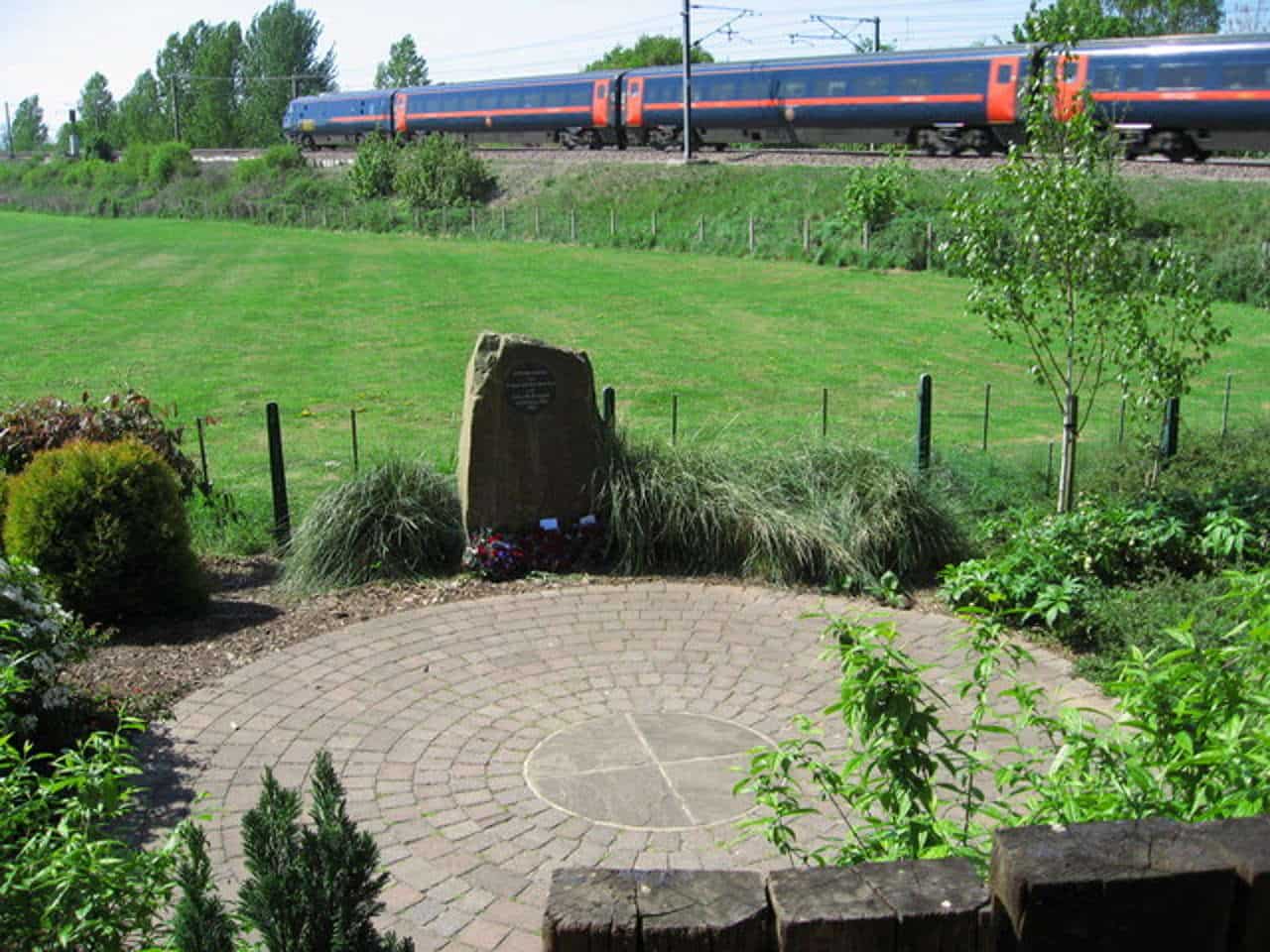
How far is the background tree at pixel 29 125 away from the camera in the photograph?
15400 centimetres

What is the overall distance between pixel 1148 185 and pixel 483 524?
25231 millimetres

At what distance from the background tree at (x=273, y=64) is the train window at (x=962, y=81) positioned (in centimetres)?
8067

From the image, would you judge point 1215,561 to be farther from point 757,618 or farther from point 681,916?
point 681,916

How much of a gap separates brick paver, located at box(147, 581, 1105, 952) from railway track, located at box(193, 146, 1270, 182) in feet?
58.7

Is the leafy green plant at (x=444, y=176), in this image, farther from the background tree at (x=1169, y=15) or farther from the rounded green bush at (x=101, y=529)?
the background tree at (x=1169, y=15)

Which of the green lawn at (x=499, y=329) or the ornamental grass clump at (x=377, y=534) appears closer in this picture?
the ornamental grass clump at (x=377, y=534)

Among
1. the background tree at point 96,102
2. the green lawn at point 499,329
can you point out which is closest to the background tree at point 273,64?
the background tree at point 96,102

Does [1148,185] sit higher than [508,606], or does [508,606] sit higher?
[1148,185]

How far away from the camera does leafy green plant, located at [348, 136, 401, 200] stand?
2012 inches

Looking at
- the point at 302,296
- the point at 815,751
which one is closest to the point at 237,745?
the point at 815,751

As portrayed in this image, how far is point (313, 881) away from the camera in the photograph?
9.21 ft

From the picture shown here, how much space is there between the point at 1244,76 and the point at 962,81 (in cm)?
776

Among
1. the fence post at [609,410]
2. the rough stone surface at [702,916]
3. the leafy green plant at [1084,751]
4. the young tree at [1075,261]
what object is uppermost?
the young tree at [1075,261]

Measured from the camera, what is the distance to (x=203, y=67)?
10675cm
